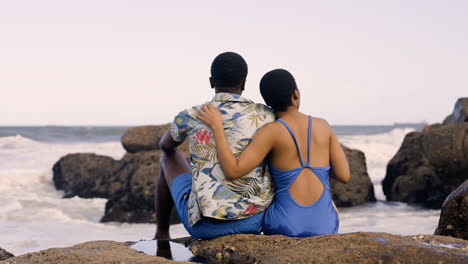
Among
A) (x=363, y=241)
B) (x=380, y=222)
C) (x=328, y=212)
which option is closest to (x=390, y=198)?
(x=380, y=222)

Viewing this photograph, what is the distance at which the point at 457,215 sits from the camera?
3297mm

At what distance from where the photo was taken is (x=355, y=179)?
27.2 ft

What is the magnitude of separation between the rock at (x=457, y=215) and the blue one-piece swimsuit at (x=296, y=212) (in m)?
0.91

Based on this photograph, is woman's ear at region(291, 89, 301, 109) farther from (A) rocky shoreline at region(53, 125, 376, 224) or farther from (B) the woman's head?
(A) rocky shoreline at region(53, 125, 376, 224)

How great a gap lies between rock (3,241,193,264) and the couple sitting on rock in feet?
1.65

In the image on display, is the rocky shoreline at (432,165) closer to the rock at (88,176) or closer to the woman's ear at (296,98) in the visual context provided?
the woman's ear at (296,98)

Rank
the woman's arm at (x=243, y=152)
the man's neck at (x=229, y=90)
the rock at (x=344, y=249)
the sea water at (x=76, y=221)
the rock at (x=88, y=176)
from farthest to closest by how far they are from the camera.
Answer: the rock at (x=88, y=176)
the sea water at (x=76, y=221)
the man's neck at (x=229, y=90)
the woman's arm at (x=243, y=152)
the rock at (x=344, y=249)

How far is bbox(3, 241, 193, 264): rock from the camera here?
244cm

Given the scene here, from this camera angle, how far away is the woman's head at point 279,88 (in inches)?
117

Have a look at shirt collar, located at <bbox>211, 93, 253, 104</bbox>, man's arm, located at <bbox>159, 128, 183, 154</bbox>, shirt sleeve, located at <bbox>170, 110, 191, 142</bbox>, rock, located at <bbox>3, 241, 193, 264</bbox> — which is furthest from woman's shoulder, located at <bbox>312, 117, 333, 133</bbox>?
rock, located at <bbox>3, 241, 193, 264</bbox>

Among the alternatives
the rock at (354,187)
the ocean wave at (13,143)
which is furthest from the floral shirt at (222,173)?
the ocean wave at (13,143)

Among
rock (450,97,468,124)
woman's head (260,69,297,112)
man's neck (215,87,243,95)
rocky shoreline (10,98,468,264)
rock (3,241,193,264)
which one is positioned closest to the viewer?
rocky shoreline (10,98,468,264)

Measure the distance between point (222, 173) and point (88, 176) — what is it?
291 inches

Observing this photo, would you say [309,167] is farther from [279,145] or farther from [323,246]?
[323,246]
